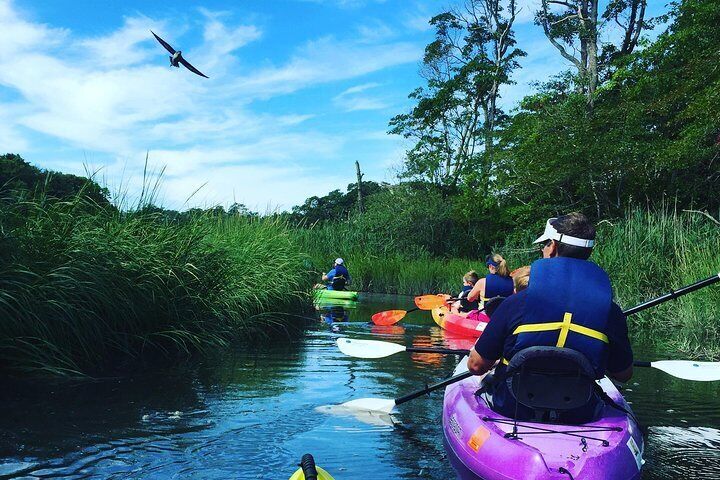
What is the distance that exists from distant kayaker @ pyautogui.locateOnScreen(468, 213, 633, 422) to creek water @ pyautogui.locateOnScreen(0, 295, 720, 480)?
39.9 inches

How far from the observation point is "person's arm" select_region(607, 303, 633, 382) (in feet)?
10.9

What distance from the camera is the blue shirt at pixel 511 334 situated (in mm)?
3309

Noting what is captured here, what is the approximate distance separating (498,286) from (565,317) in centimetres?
593

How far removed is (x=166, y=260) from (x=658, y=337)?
7.46 m

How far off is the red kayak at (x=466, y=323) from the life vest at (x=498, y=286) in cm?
89

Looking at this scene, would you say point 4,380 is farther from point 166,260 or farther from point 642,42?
point 642,42

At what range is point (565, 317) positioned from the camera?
3.20m

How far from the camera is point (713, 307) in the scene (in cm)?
869

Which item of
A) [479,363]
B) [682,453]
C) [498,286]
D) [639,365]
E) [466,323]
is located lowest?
[682,453]

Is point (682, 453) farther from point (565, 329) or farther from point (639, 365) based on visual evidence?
point (565, 329)

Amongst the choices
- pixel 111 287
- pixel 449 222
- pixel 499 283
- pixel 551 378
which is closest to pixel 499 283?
pixel 499 283

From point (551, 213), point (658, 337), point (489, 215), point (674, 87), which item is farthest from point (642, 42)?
point (658, 337)

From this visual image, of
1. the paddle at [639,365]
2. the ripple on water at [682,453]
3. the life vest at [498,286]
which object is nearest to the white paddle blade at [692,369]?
the paddle at [639,365]

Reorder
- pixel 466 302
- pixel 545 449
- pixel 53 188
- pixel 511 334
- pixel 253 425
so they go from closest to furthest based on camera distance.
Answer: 1. pixel 545 449
2. pixel 511 334
3. pixel 253 425
4. pixel 53 188
5. pixel 466 302
